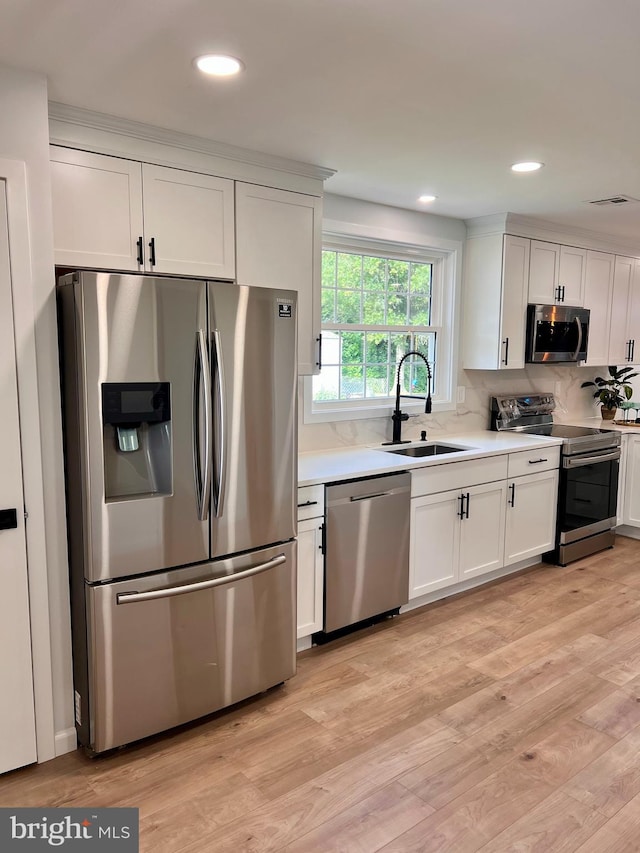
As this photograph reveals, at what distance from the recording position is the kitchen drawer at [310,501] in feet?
9.40

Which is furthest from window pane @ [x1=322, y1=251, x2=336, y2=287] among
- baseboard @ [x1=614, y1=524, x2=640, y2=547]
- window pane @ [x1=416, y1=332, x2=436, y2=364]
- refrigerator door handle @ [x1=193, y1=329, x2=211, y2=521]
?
baseboard @ [x1=614, y1=524, x2=640, y2=547]

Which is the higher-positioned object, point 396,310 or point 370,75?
point 370,75

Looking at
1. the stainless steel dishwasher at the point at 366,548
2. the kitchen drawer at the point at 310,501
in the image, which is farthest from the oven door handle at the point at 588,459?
the kitchen drawer at the point at 310,501

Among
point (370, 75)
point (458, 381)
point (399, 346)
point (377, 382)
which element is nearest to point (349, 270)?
point (399, 346)

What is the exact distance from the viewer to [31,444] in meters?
2.13

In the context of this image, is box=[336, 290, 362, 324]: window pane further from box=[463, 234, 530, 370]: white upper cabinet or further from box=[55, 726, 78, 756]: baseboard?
box=[55, 726, 78, 756]: baseboard

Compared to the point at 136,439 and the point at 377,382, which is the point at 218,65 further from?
the point at 377,382

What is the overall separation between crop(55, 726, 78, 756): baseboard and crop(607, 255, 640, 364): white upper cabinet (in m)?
4.65

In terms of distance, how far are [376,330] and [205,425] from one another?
192cm

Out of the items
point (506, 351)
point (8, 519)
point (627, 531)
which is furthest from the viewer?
point (627, 531)

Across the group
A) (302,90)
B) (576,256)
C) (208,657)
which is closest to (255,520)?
(208,657)

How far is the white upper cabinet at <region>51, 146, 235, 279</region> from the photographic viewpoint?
234cm

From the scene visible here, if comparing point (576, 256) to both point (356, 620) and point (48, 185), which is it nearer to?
point (356, 620)

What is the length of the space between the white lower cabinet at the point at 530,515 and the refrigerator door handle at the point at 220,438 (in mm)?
2195
